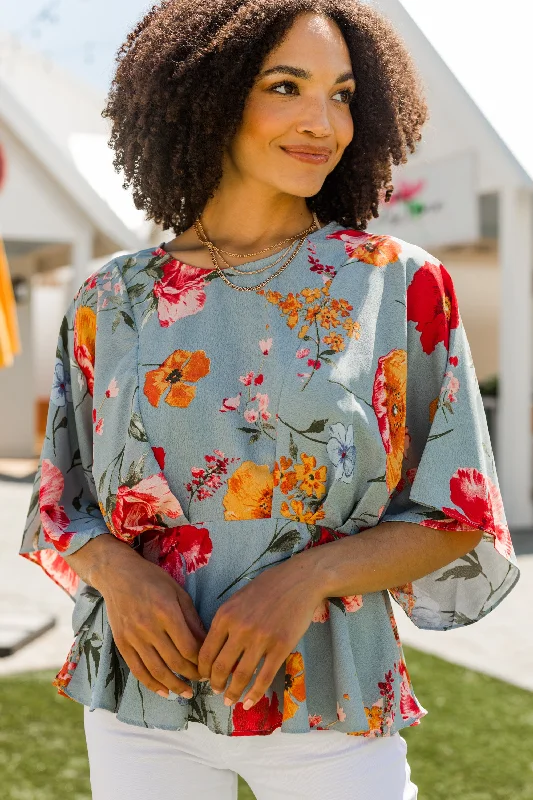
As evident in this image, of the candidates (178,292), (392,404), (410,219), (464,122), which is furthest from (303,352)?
(410,219)

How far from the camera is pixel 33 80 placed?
1598 centimetres

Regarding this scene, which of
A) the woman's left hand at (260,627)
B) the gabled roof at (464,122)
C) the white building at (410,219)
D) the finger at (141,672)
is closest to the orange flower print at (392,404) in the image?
the woman's left hand at (260,627)

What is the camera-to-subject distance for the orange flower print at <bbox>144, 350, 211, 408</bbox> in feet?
5.35

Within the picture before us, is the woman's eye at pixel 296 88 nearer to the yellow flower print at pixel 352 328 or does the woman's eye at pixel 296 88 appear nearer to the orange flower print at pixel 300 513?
the yellow flower print at pixel 352 328

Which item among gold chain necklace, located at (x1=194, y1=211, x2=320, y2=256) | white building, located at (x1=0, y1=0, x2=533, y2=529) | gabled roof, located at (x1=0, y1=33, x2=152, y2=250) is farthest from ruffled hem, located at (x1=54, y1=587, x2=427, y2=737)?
gabled roof, located at (x1=0, y1=33, x2=152, y2=250)

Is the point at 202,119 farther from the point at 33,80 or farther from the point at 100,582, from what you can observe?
the point at 33,80

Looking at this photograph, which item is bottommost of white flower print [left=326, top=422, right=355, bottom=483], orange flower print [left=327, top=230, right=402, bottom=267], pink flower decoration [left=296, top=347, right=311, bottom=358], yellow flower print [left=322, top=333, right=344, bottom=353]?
white flower print [left=326, top=422, right=355, bottom=483]

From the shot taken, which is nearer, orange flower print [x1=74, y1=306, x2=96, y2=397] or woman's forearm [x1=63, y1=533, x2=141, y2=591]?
woman's forearm [x1=63, y1=533, x2=141, y2=591]

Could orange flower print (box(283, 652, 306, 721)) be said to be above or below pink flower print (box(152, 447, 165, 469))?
below

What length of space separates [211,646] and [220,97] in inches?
33.9

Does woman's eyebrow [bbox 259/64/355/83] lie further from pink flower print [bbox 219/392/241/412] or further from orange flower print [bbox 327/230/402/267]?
pink flower print [bbox 219/392/241/412]

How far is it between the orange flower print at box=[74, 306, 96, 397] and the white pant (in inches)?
20.9

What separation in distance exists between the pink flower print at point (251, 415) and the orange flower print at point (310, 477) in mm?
94

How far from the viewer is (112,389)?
169cm
